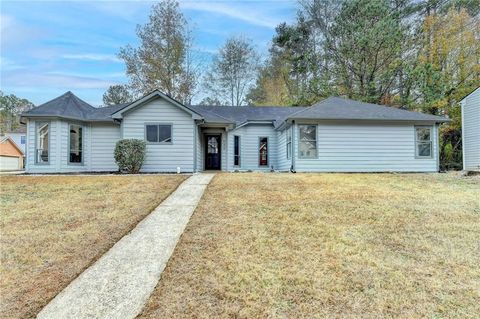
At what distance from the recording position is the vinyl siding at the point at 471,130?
1786 cm

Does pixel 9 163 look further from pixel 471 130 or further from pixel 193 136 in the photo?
pixel 471 130

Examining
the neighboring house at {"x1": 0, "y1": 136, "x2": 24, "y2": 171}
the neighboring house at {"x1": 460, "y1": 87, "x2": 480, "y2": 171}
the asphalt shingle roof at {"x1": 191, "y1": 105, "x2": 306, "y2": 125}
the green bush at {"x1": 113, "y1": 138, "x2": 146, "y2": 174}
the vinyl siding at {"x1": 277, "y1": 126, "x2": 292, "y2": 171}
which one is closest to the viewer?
the green bush at {"x1": 113, "y1": 138, "x2": 146, "y2": 174}

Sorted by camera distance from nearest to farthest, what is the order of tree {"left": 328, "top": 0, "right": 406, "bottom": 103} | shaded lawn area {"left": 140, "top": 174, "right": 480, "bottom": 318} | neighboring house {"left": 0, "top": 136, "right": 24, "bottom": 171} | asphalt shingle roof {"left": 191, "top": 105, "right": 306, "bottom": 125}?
shaded lawn area {"left": 140, "top": 174, "right": 480, "bottom": 318} < asphalt shingle roof {"left": 191, "top": 105, "right": 306, "bottom": 125} < tree {"left": 328, "top": 0, "right": 406, "bottom": 103} < neighboring house {"left": 0, "top": 136, "right": 24, "bottom": 171}

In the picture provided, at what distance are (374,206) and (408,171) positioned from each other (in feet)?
29.4

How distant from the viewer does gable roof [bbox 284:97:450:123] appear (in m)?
14.7

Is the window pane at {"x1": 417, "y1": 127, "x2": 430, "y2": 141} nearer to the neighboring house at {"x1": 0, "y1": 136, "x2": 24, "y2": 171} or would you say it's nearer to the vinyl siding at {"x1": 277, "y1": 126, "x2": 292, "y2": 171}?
the vinyl siding at {"x1": 277, "y1": 126, "x2": 292, "y2": 171}

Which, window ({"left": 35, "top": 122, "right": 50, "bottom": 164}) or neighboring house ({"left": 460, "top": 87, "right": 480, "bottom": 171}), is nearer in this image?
window ({"left": 35, "top": 122, "right": 50, "bottom": 164})

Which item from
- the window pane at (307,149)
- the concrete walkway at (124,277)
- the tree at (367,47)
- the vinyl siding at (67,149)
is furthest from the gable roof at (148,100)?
the tree at (367,47)

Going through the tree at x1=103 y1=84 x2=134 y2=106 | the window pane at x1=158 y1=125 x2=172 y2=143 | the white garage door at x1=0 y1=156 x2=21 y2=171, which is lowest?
the white garage door at x1=0 y1=156 x2=21 y2=171

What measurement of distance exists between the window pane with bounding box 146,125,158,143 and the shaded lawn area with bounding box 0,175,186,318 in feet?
11.1

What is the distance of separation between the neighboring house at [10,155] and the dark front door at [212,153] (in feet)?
84.5

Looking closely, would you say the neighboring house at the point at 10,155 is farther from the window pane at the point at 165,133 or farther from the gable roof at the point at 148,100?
the window pane at the point at 165,133

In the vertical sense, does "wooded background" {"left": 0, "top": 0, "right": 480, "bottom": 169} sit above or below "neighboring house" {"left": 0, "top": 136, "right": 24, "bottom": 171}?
above

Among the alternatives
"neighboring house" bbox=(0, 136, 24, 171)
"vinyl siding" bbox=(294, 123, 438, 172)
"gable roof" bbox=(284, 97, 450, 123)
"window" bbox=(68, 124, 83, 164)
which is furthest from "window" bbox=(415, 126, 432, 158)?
"neighboring house" bbox=(0, 136, 24, 171)
